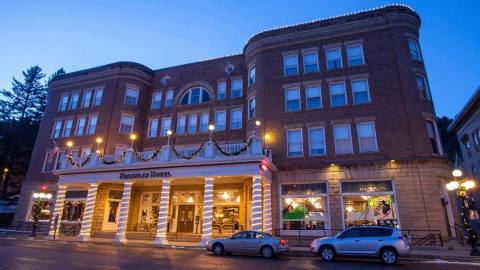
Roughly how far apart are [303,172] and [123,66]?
22.2 m

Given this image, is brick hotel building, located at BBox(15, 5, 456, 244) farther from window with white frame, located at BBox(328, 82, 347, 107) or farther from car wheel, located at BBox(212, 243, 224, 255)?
car wheel, located at BBox(212, 243, 224, 255)

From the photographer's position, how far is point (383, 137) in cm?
2103

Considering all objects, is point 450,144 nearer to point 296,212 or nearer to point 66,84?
point 296,212

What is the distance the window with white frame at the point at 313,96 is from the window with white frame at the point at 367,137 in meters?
3.49

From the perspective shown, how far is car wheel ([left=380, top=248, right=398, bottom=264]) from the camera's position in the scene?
1267cm

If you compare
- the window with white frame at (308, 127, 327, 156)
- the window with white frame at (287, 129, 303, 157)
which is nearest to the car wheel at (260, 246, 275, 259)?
the window with white frame at (287, 129, 303, 157)

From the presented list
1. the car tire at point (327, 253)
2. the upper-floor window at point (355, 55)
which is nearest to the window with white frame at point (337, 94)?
the upper-floor window at point (355, 55)

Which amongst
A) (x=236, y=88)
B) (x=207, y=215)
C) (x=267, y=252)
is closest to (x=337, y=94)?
(x=236, y=88)

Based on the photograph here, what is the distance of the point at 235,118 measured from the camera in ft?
90.9

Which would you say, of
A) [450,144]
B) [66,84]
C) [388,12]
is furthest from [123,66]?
[450,144]

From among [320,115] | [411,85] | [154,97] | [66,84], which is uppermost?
[66,84]

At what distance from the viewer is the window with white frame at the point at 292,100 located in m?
24.0

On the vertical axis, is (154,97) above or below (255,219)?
above

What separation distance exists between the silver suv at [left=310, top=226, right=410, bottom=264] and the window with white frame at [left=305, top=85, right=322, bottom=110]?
38.5ft
